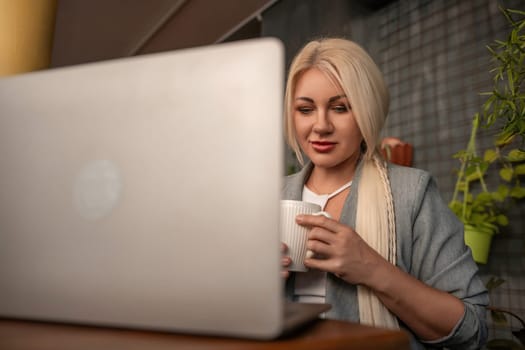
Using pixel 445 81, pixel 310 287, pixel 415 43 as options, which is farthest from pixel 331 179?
pixel 415 43

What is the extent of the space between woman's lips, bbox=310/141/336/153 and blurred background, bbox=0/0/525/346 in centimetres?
54

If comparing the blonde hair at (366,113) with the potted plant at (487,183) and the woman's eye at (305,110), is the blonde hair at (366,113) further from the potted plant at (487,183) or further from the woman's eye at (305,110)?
the potted plant at (487,183)

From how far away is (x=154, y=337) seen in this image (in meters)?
0.29

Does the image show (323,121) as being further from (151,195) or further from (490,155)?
(490,155)

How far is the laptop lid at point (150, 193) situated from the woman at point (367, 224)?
29 centimetres

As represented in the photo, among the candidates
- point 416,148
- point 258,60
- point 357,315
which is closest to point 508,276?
point 416,148

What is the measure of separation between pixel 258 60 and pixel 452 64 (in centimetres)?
143

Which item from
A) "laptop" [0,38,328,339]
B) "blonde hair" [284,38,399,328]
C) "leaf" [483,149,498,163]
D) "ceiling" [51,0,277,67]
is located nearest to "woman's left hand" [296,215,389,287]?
"blonde hair" [284,38,399,328]

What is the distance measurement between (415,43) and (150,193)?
1593 mm

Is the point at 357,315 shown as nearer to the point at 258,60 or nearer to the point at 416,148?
the point at 258,60

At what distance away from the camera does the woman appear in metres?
0.62

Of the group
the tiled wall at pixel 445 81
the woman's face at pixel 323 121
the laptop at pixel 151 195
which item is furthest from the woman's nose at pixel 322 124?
the tiled wall at pixel 445 81

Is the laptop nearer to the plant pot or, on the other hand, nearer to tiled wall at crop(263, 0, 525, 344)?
the plant pot

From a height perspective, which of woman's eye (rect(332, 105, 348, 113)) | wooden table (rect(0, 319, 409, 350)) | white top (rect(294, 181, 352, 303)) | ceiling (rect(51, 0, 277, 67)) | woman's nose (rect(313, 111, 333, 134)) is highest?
ceiling (rect(51, 0, 277, 67))
